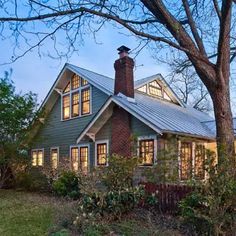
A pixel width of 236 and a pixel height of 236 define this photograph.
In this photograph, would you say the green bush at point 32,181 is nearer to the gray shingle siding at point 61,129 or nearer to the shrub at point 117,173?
the gray shingle siding at point 61,129

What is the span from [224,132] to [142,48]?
3178 millimetres

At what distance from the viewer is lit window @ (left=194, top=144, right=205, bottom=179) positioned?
22.3 ft

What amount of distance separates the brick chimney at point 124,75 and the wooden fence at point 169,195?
6003 mm

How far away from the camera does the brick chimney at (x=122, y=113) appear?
1485 centimetres

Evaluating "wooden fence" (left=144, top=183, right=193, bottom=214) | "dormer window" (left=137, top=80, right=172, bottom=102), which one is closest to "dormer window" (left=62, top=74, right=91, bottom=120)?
"dormer window" (left=137, top=80, right=172, bottom=102)

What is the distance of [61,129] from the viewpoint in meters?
19.9

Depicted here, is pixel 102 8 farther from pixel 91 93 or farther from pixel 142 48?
pixel 91 93

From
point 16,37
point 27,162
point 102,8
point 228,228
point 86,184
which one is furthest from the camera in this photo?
point 27,162

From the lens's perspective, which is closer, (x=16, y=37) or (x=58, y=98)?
(x=16, y=37)

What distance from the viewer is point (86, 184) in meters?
9.38

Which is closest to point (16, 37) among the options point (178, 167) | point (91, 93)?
point (178, 167)

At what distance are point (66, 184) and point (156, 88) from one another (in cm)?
841

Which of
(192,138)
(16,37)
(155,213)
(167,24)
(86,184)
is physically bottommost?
(155,213)

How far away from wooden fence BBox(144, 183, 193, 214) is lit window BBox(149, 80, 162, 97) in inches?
379
